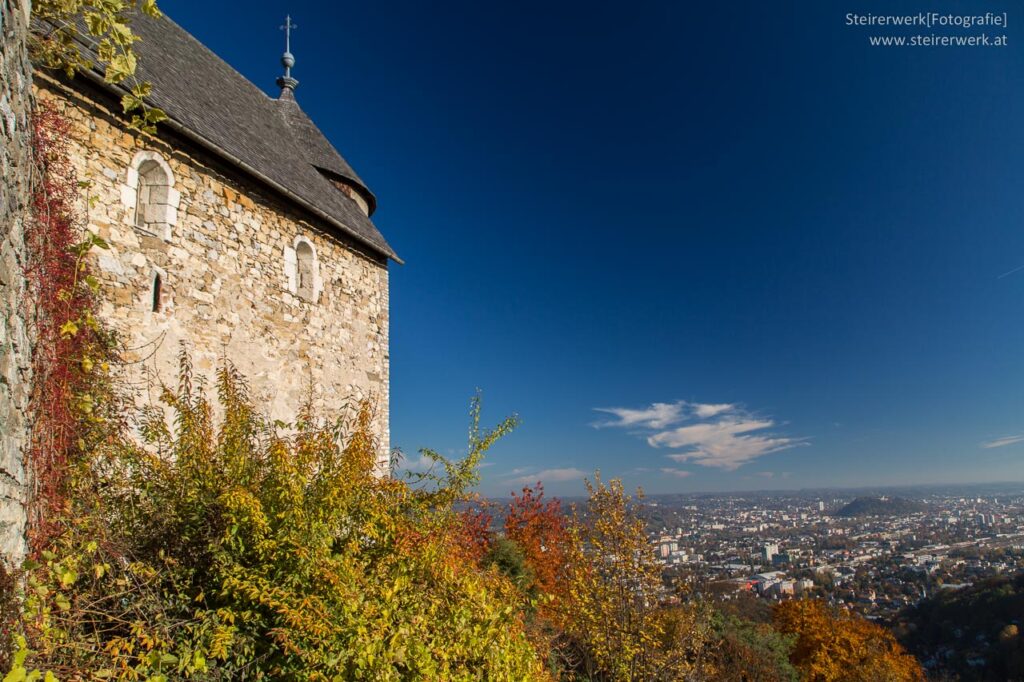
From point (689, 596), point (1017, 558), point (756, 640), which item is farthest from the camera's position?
point (1017, 558)

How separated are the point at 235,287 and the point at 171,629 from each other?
4.54 metres

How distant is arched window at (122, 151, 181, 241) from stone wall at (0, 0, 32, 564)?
2.58 m

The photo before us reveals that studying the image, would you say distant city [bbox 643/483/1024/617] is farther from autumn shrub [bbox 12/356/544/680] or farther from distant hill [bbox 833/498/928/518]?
autumn shrub [bbox 12/356/544/680]

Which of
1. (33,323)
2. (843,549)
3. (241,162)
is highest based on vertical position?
(241,162)

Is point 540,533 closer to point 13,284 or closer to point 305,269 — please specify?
point 305,269

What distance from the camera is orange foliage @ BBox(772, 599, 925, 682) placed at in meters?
20.5

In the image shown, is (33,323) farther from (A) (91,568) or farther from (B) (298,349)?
(B) (298,349)

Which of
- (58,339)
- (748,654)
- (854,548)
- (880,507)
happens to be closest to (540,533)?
(748,654)

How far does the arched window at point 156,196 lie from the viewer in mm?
6093

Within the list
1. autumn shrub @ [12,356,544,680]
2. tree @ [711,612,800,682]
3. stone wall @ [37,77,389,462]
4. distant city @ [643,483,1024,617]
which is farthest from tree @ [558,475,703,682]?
distant city @ [643,483,1024,617]

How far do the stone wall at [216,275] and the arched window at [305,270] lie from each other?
0.09ft

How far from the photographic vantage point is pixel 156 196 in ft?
20.4

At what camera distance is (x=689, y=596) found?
30.6 feet

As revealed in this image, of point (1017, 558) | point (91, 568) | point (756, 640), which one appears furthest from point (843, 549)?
point (91, 568)
